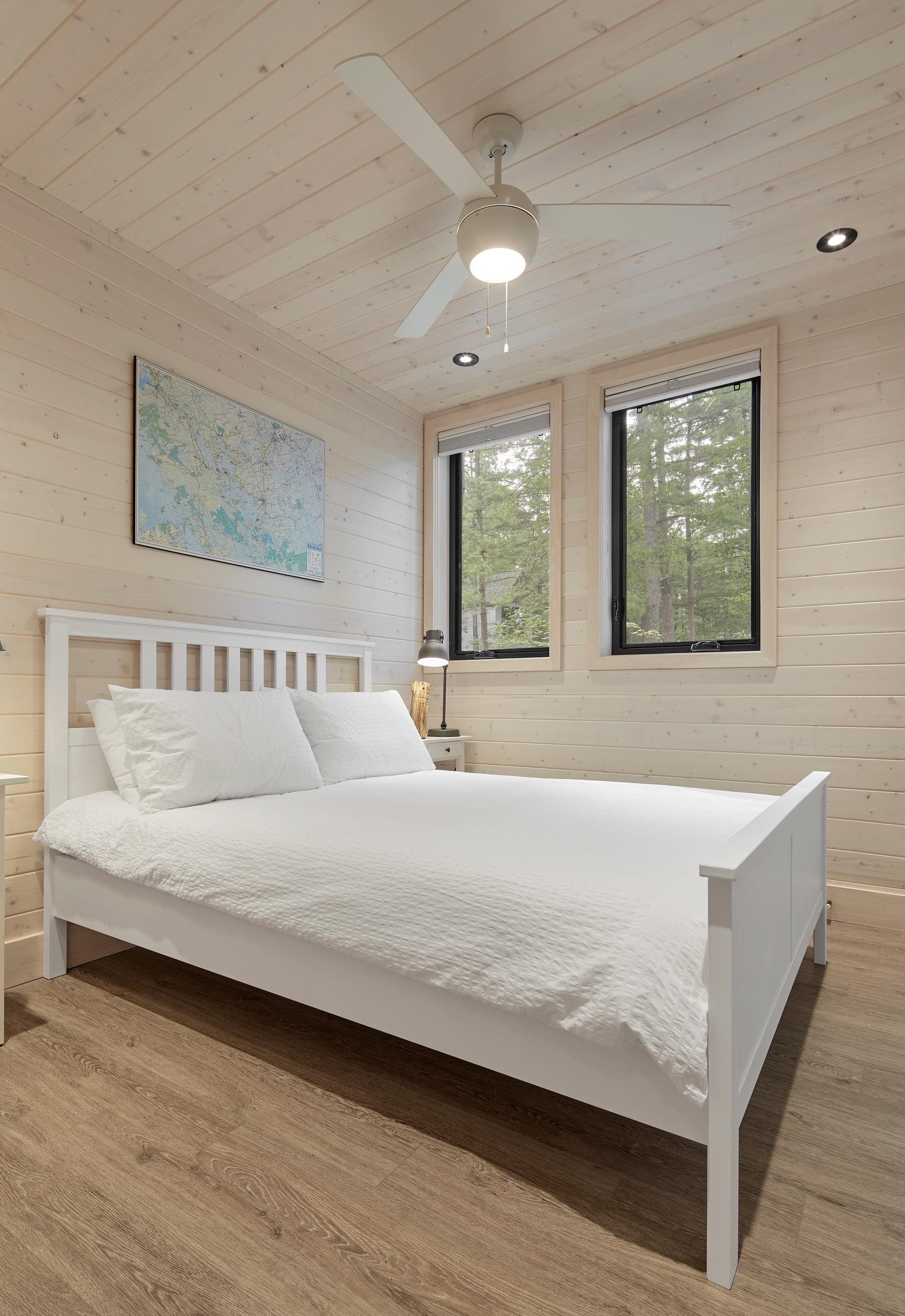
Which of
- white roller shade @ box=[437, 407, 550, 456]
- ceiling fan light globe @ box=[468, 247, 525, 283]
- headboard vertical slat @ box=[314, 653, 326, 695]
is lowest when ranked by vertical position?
headboard vertical slat @ box=[314, 653, 326, 695]

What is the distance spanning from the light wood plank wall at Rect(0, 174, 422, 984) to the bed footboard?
2.06 metres

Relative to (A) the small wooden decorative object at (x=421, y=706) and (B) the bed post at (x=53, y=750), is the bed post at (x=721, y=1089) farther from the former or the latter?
(A) the small wooden decorative object at (x=421, y=706)

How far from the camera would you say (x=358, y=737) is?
277 centimetres

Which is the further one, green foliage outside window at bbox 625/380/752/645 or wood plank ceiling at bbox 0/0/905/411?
green foliage outside window at bbox 625/380/752/645

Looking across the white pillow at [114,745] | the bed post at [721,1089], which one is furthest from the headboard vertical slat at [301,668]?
the bed post at [721,1089]

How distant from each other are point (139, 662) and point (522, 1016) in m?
1.90

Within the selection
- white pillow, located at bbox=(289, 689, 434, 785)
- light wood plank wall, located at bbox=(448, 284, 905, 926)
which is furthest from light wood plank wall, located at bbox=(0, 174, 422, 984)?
light wood plank wall, located at bbox=(448, 284, 905, 926)

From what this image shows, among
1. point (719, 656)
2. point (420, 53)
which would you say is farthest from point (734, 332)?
point (420, 53)

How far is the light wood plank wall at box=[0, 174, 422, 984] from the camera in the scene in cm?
221

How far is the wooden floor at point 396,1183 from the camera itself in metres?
1.08

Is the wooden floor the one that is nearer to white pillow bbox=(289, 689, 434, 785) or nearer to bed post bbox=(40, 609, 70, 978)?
bed post bbox=(40, 609, 70, 978)

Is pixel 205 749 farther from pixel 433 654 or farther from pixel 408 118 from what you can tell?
pixel 408 118

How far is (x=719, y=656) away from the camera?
313 centimetres

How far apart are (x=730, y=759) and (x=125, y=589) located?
251 centimetres
